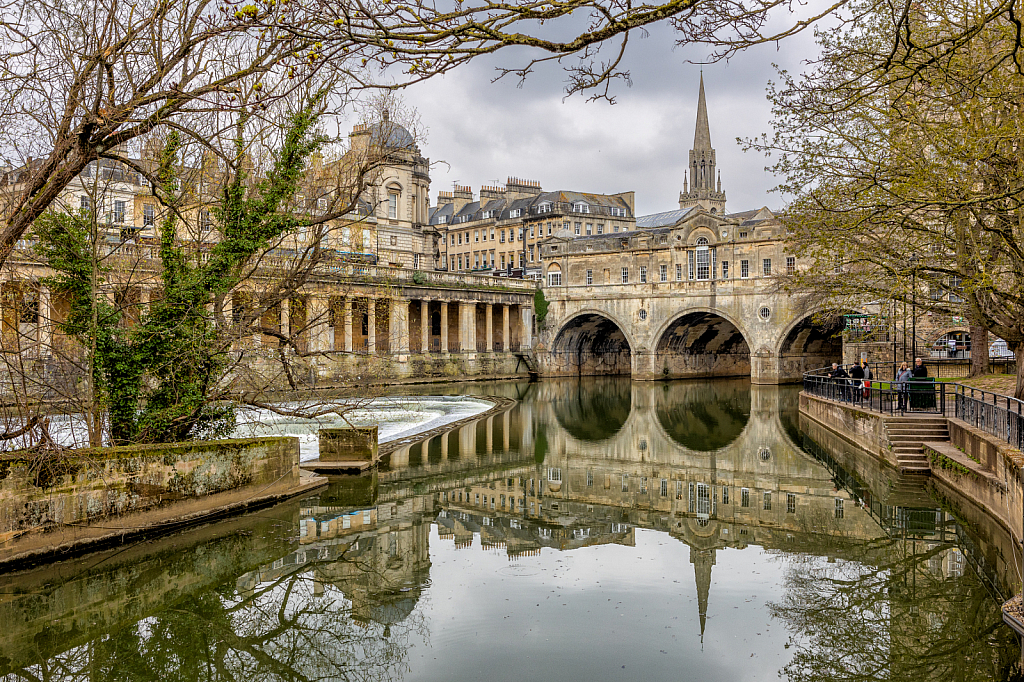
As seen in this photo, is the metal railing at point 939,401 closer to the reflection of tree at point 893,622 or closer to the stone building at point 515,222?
the reflection of tree at point 893,622

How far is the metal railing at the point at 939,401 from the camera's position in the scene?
37.6ft

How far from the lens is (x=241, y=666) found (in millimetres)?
6754

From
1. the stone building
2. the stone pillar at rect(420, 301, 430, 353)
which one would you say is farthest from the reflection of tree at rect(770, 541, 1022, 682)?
the stone building

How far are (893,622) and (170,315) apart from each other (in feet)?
33.2

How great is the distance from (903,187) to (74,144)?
1118 cm

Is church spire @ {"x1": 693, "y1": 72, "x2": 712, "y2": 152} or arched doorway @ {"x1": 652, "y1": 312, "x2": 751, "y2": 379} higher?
church spire @ {"x1": 693, "y1": 72, "x2": 712, "y2": 152}

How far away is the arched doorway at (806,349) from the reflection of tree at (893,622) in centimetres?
3122

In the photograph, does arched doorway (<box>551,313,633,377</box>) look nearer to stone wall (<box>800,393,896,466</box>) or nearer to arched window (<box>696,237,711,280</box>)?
arched window (<box>696,237,711,280</box>)

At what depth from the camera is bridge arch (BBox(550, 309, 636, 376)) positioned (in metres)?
47.9

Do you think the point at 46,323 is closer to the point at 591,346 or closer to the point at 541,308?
the point at 541,308

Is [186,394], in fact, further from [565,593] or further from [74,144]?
[565,593]

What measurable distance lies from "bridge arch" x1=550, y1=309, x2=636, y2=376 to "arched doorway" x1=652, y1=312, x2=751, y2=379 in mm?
2553

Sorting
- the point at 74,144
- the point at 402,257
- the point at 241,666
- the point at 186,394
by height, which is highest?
the point at 402,257

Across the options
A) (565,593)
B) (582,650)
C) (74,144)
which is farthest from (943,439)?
(74,144)
